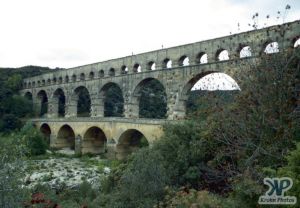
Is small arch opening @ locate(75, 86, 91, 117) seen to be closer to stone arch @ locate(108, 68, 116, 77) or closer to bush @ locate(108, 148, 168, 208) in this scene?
stone arch @ locate(108, 68, 116, 77)

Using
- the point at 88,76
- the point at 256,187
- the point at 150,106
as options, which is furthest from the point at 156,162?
the point at 150,106

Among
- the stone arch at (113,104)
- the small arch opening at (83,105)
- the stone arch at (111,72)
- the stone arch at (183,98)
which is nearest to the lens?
the stone arch at (183,98)

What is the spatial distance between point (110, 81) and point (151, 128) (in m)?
11.1

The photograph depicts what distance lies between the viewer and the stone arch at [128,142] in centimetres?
3206

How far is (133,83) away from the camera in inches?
1303

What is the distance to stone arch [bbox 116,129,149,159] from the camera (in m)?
32.1

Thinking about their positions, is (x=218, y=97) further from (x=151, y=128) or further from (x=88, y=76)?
(x=88, y=76)

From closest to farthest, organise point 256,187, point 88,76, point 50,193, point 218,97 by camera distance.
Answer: point 256,187
point 218,97
point 50,193
point 88,76

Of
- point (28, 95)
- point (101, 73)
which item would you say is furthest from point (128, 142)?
point (28, 95)

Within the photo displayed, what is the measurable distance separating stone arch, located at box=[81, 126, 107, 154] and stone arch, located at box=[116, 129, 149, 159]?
5748mm

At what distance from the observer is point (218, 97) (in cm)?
1318
